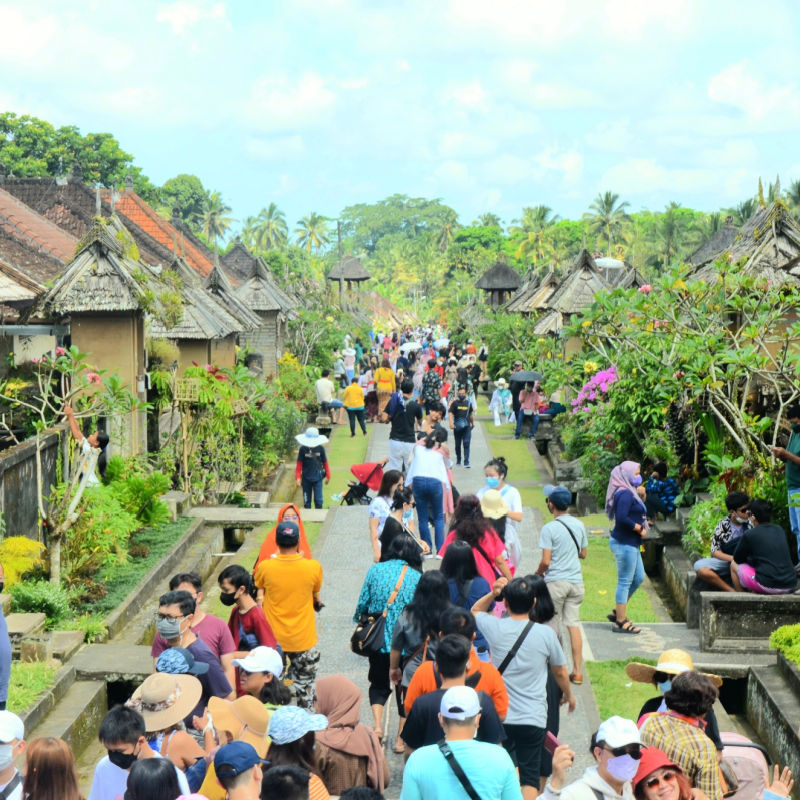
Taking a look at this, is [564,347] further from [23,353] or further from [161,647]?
Answer: [161,647]

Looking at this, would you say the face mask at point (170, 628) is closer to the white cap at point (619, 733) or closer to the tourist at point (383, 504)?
the white cap at point (619, 733)

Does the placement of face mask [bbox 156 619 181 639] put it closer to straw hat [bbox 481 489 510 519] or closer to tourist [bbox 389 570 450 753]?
tourist [bbox 389 570 450 753]

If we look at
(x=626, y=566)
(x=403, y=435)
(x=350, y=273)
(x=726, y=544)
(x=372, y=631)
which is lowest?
(x=626, y=566)

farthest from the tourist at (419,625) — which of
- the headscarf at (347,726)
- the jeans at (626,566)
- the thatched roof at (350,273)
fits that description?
the thatched roof at (350,273)

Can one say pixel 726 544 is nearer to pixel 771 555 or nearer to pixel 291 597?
pixel 771 555

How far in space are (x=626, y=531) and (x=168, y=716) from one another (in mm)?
5876

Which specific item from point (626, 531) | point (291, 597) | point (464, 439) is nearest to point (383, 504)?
point (291, 597)

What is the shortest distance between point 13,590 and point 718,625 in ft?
20.8

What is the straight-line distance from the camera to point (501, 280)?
52469 millimetres

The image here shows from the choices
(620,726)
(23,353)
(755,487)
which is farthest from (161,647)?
(23,353)

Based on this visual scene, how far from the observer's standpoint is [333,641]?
10398 millimetres

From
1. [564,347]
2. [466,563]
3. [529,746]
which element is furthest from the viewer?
[564,347]

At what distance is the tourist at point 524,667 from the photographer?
20.7 feet

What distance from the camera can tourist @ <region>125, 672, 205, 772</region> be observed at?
17.6ft
